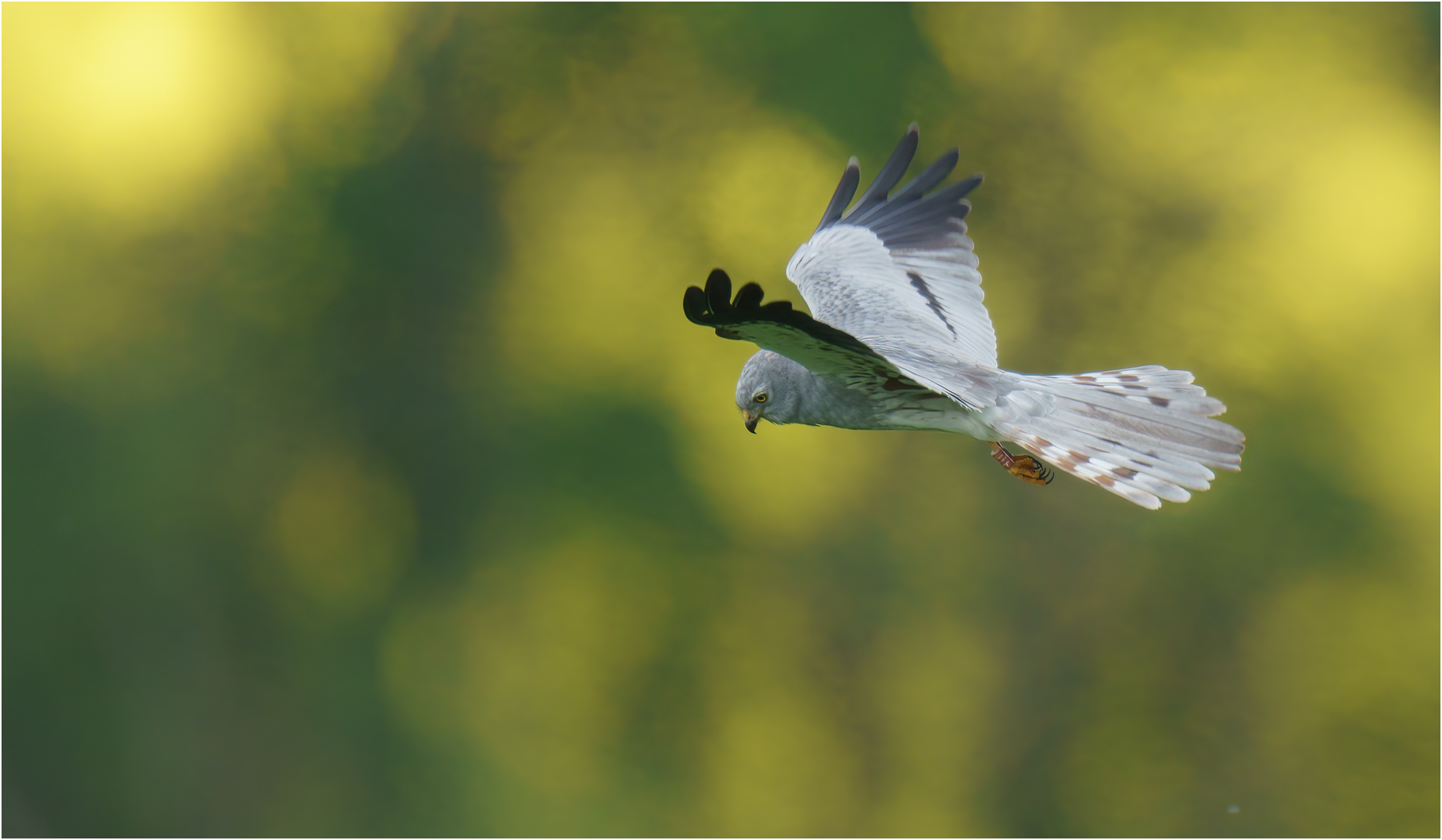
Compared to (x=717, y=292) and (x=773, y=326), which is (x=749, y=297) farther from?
(x=773, y=326)

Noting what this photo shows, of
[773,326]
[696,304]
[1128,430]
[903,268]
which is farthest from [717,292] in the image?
[903,268]

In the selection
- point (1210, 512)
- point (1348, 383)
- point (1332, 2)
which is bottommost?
point (1210, 512)

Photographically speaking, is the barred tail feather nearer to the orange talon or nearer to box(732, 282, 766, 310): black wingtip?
the orange talon

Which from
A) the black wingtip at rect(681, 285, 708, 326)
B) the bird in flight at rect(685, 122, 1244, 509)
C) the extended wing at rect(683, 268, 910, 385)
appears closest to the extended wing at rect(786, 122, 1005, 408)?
the bird in flight at rect(685, 122, 1244, 509)

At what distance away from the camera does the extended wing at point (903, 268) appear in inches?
154

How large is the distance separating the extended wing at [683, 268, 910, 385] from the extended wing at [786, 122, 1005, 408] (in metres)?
0.75

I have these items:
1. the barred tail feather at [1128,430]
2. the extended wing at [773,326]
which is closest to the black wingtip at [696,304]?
the extended wing at [773,326]

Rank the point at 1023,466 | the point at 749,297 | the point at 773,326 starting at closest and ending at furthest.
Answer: the point at 749,297, the point at 773,326, the point at 1023,466

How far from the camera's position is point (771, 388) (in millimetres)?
3361

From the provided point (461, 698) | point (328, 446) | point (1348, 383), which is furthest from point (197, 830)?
point (1348, 383)

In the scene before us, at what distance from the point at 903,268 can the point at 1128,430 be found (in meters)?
1.41

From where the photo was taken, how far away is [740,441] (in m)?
8.67

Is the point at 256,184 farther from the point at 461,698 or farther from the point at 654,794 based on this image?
the point at 654,794

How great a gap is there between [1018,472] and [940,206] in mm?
1305
